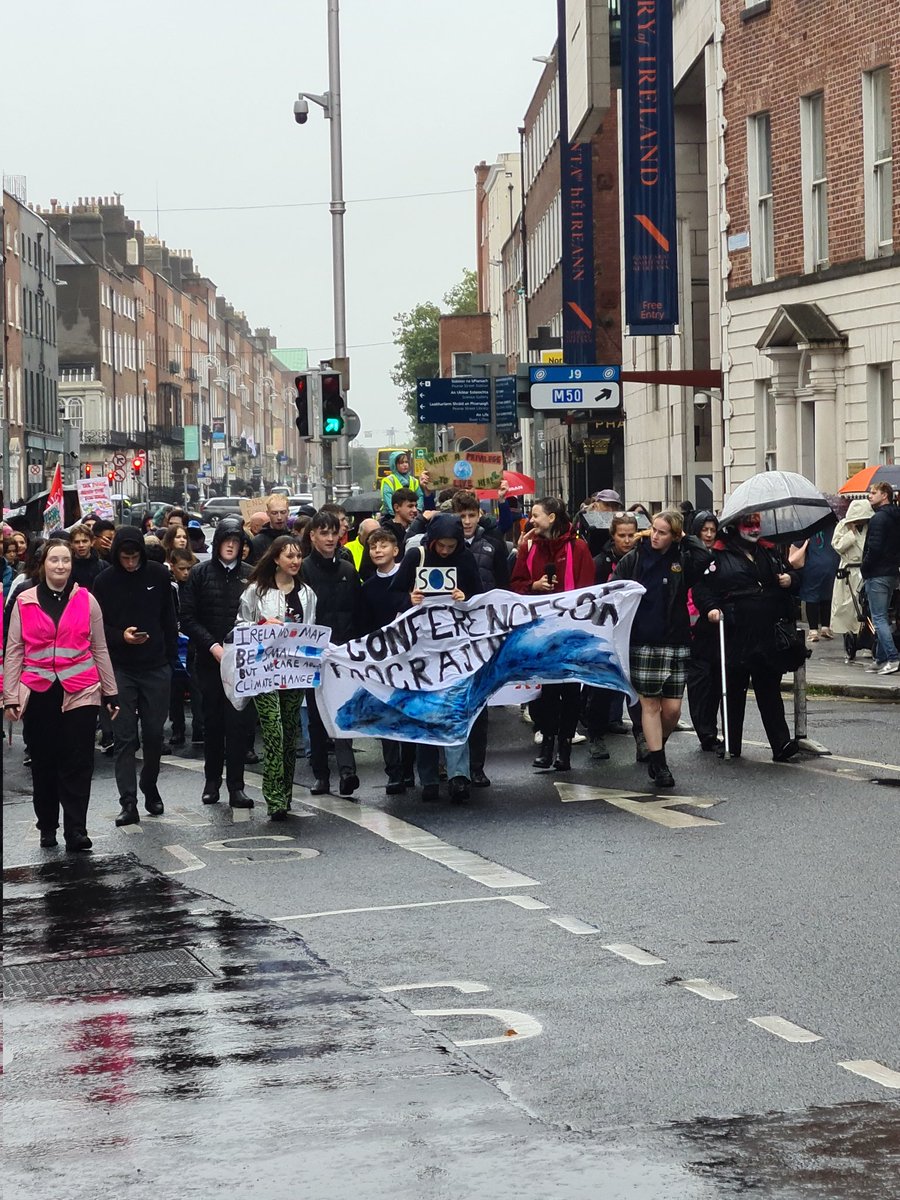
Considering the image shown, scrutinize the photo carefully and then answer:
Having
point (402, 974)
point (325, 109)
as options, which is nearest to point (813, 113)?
point (325, 109)

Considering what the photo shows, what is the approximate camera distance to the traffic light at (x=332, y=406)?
27438mm

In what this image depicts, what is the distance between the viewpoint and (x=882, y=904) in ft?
30.0

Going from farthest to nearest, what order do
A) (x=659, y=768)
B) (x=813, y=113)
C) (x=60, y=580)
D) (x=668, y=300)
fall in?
(x=668, y=300)
(x=813, y=113)
(x=659, y=768)
(x=60, y=580)

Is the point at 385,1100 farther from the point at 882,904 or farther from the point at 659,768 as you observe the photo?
the point at 659,768

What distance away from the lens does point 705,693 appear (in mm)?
15375

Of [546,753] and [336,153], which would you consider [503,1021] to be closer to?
[546,753]

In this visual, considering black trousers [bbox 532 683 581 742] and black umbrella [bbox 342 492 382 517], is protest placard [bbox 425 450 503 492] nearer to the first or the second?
black umbrella [bbox 342 492 382 517]

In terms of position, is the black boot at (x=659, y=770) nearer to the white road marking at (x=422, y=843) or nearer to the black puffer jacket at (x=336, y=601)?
the white road marking at (x=422, y=843)

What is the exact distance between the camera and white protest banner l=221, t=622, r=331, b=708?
13016mm

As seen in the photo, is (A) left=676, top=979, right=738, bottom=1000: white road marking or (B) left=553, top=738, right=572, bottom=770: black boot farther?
(B) left=553, top=738, right=572, bottom=770: black boot

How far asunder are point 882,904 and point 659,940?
4.07 feet

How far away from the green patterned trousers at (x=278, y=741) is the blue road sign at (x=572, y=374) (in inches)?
641

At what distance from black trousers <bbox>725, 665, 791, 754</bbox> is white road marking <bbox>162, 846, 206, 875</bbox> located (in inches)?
183

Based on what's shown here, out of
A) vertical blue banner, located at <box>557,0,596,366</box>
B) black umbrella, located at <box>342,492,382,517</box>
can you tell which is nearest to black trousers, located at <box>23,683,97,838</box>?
black umbrella, located at <box>342,492,382,517</box>
